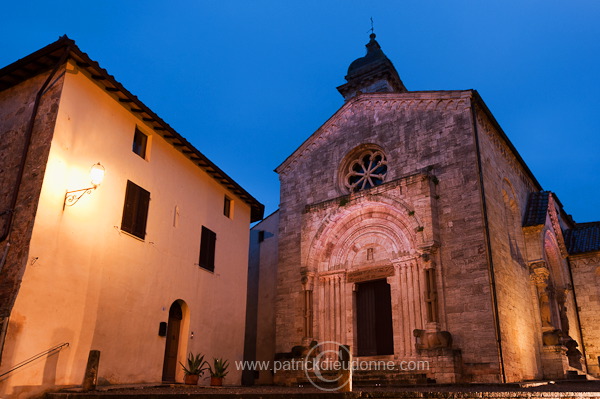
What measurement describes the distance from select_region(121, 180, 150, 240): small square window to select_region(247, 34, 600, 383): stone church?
721cm

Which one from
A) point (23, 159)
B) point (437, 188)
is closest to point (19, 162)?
point (23, 159)

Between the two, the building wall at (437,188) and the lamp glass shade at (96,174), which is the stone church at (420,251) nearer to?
the building wall at (437,188)

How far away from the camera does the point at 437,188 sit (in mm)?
17375

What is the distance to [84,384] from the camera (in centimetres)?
1105

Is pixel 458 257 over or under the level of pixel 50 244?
over

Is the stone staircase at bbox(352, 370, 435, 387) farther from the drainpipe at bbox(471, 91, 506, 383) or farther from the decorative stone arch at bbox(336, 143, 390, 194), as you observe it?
the decorative stone arch at bbox(336, 143, 390, 194)

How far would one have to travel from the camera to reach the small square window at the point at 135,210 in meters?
13.8

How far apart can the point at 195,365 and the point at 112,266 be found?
12.6 feet

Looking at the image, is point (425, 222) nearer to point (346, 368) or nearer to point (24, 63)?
point (346, 368)

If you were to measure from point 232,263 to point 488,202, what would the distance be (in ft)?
30.6

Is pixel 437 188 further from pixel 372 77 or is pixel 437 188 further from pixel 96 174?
pixel 372 77

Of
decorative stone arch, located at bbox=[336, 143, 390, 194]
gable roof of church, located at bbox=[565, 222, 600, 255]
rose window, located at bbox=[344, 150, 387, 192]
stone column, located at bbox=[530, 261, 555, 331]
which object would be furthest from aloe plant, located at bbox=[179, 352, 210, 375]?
gable roof of church, located at bbox=[565, 222, 600, 255]

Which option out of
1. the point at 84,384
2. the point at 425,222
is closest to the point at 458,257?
the point at 425,222

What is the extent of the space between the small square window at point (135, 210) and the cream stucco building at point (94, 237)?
0.04 m
